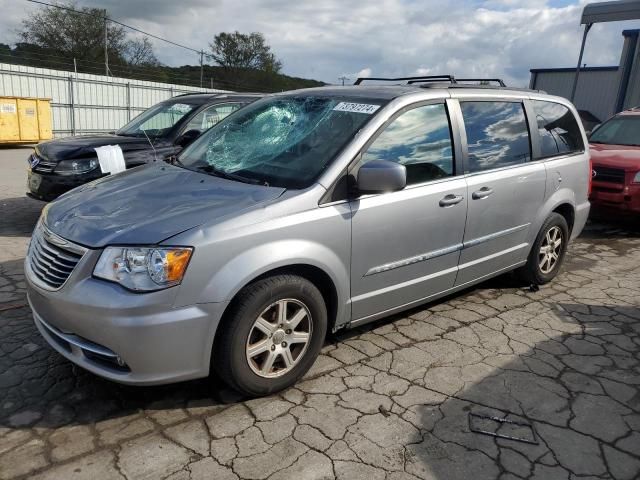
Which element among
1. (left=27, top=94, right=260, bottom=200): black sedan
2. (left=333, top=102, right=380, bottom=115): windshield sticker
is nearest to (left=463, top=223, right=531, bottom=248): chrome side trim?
(left=333, top=102, right=380, bottom=115): windshield sticker

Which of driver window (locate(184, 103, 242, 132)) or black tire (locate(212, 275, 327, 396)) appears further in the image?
driver window (locate(184, 103, 242, 132))

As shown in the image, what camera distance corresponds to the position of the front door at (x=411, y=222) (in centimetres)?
325

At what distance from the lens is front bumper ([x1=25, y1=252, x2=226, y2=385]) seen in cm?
247

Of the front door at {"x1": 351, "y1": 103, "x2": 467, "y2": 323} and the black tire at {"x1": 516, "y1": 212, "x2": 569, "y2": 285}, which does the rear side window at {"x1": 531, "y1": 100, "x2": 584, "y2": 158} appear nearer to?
the black tire at {"x1": 516, "y1": 212, "x2": 569, "y2": 285}

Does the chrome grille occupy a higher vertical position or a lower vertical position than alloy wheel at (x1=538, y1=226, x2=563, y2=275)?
higher

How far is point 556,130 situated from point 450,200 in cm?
199

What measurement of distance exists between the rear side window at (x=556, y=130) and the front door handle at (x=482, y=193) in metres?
1.02

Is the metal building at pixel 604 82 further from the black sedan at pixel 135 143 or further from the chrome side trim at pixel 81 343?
the chrome side trim at pixel 81 343

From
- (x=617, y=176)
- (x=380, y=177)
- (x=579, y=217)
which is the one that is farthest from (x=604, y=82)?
(x=380, y=177)

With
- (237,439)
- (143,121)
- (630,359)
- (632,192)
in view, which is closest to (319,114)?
(237,439)

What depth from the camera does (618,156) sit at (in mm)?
7516

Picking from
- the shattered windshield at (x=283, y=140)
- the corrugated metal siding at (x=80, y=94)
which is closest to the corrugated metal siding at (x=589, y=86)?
the corrugated metal siding at (x=80, y=94)

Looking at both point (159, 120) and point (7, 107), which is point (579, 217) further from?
point (7, 107)

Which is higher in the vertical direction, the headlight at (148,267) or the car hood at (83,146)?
the car hood at (83,146)
